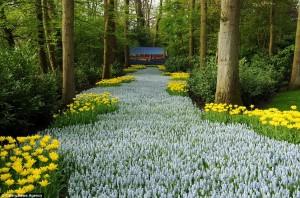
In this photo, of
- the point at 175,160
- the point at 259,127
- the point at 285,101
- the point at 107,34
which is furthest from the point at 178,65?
the point at 175,160

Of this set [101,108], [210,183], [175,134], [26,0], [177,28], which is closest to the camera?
[210,183]

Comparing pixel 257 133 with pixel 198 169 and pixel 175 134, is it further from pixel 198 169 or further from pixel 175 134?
pixel 198 169

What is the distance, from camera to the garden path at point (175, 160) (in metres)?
4.19

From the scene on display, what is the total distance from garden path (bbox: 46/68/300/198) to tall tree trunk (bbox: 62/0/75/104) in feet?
10.6

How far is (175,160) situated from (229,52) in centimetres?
549

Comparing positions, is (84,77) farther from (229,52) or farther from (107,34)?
(229,52)

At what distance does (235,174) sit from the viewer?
4.60 metres

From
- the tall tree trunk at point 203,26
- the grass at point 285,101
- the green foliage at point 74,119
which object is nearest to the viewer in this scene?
the green foliage at point 74,119

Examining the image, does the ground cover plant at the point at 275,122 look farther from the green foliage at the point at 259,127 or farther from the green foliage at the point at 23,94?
the green foliage at the point at 23,94

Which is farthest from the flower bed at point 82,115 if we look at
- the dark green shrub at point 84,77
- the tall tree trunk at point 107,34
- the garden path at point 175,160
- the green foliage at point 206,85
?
the tall tree trunk at point 107,34

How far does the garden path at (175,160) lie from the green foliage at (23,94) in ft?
2.26

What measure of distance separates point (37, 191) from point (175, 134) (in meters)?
3.50

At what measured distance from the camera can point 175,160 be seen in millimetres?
5203

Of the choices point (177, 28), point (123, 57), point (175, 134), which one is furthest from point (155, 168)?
point (123, 57)
